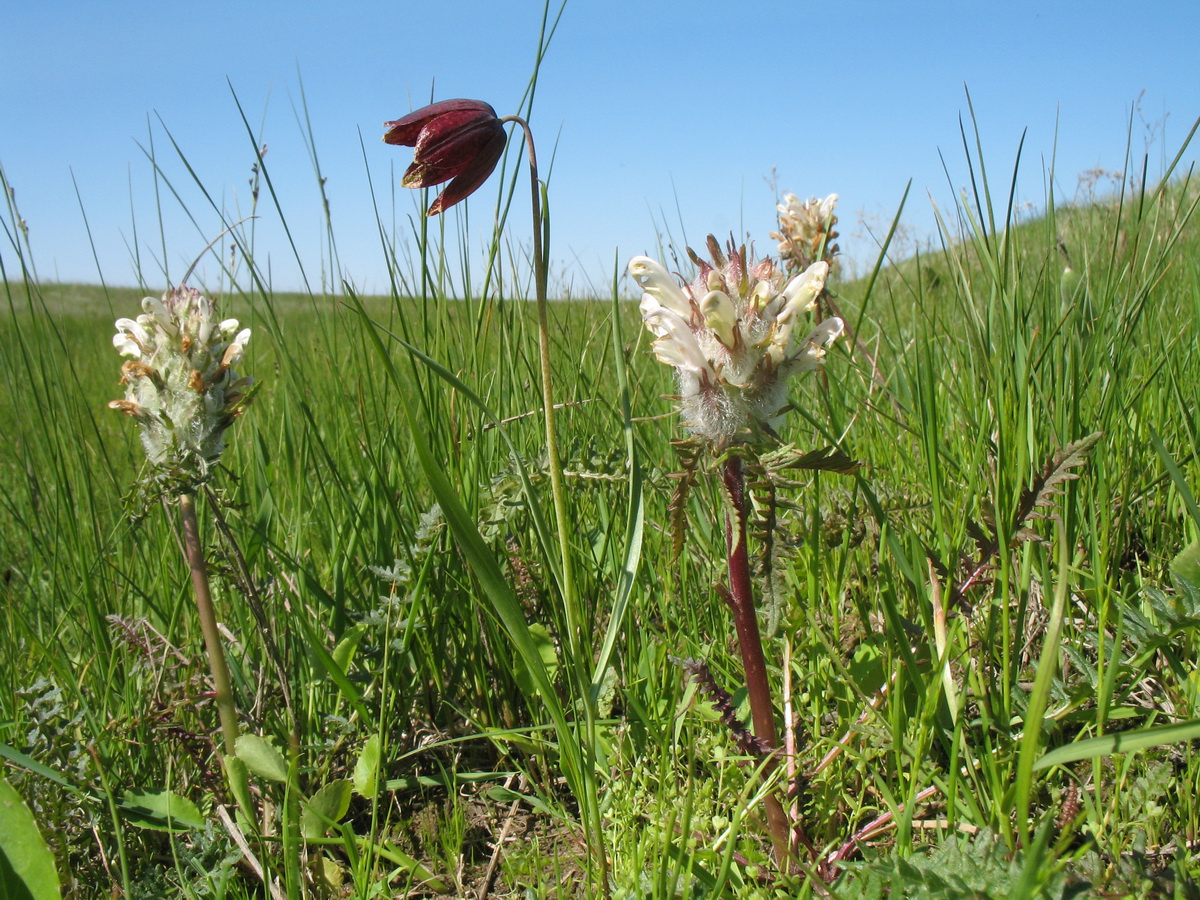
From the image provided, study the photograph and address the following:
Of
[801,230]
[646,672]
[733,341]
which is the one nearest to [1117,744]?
[733,341]

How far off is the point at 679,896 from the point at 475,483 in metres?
0.72

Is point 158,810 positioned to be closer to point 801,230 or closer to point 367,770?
point 367,770

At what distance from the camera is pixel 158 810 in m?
1.17

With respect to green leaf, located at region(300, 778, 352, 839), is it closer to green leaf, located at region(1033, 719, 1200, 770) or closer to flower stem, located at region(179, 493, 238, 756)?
flower stem, located at region(179, 493, 238, 756)

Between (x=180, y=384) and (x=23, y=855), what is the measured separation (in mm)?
666

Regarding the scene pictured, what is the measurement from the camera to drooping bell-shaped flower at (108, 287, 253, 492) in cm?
124

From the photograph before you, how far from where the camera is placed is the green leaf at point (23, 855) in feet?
3.01

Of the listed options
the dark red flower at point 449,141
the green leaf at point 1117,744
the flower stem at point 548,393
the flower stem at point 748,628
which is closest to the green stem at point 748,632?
the flower stem at point 748,628

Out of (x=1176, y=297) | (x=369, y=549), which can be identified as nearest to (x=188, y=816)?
(x=369, y=549)

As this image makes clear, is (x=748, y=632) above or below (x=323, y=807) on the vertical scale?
above

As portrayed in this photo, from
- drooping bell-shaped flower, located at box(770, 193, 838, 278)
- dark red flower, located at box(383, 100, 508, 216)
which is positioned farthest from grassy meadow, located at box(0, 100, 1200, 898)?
drooping bell-shaped flower, located at box(770, 193, 838, 278)

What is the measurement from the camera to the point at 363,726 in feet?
4.53

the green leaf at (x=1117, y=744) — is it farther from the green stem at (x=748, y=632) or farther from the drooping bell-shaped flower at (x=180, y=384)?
the drooping bell-shaped flower at (x=180, y=384)

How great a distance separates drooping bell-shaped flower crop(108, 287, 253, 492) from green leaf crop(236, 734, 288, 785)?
39cm
